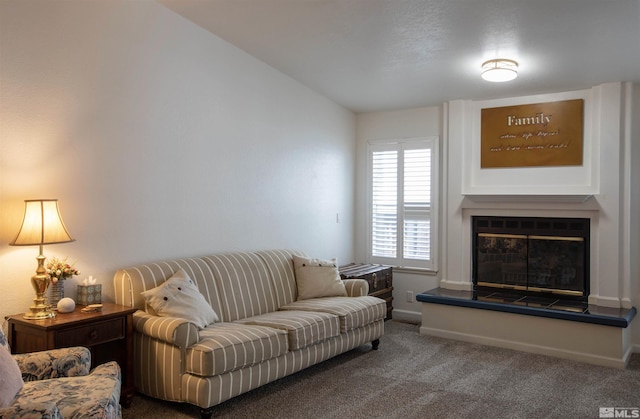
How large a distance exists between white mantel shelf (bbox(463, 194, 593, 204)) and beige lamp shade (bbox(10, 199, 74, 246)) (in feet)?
13.0

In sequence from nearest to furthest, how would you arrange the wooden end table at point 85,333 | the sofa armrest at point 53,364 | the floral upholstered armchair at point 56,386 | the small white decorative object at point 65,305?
the floral upholstered armchair at point 56,386
the sofa armrest at point 53,364
the wooden end table at point 85,333
the small white decorative object at point 65,305

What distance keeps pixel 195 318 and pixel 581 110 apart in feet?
13.3

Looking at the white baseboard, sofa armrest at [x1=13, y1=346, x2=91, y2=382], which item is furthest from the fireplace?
sofa armrest at [x1=13, y1=346, x2=91, y2=382]

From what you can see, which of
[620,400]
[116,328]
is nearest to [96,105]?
[116,328]

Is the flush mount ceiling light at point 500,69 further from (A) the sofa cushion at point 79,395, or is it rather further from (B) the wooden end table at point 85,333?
(A) the sofa cushion at point 79,395

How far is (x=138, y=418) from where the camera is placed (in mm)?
3182

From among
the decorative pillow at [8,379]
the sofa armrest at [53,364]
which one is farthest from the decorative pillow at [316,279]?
the decorative pillow at [8,379]

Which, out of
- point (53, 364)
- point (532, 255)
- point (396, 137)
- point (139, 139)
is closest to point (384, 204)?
point (396, 137)

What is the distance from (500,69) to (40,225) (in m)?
3.64

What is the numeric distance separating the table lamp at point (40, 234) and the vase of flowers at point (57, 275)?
0.04m

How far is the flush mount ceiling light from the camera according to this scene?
14.3 feet

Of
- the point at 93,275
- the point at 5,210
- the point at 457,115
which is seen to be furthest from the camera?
the point at 457,115

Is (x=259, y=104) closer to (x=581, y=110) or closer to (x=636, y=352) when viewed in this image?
(x=581, y=110)

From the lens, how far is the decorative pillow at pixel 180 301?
3409 millimetres
